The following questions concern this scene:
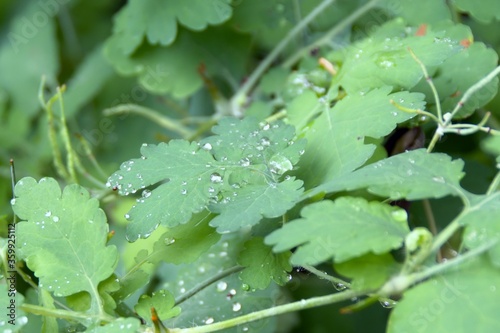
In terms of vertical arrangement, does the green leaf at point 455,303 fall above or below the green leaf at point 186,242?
above

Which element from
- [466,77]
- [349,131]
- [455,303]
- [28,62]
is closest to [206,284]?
[349,131]

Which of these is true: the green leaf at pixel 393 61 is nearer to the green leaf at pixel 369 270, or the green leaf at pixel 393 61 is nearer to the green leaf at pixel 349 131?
the green leaf at pixel 349 131

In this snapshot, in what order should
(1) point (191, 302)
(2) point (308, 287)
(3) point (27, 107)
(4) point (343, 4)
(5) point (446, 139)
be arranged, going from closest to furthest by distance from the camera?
(1) point (191, 302) → (5) point (446, 139) → (4) point (343, 4) → (2) point (308, 287) → (3) point (27, 107)

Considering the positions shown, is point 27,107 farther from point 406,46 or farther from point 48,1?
point 406,46

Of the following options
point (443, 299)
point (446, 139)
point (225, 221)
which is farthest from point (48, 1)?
point (443, 299)

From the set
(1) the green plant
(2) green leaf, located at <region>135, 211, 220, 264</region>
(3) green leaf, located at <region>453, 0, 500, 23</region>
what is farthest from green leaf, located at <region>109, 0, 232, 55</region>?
(2) green leaf, located at <region>135, 211, 220, 264</region>

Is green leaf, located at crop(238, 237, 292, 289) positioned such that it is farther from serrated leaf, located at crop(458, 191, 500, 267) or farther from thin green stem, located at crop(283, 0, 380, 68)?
thin green stem, located at crop(283, 0, 380, 68)

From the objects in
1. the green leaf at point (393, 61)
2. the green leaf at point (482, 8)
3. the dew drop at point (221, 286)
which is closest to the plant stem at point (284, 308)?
the dew drop at point (221, 286)
